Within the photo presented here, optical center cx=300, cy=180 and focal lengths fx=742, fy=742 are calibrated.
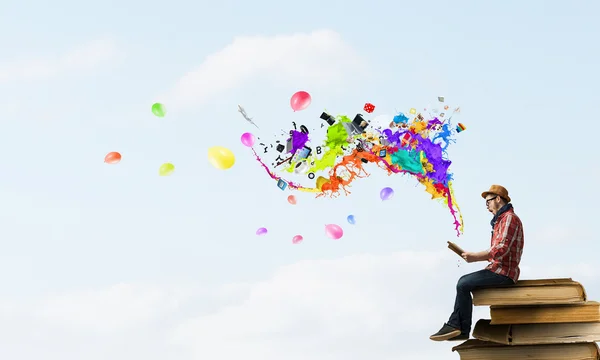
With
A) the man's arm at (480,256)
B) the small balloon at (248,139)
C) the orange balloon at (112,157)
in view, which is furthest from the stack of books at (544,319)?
the orange balloon at (112,157)

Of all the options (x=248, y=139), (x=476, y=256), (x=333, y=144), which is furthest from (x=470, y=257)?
(x=248, y=139)

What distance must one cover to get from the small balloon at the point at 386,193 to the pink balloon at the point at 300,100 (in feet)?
4.23

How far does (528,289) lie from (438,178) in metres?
1.61

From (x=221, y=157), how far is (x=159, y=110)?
1.20 m

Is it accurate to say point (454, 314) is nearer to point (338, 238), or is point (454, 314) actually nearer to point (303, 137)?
point (338, 238)

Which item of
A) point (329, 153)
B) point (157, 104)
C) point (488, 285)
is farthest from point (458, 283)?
point (157, 104)

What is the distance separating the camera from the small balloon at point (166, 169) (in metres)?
9.08

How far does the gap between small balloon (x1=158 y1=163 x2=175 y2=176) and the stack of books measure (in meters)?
4.10

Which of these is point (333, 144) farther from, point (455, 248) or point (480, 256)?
point (480, 256)

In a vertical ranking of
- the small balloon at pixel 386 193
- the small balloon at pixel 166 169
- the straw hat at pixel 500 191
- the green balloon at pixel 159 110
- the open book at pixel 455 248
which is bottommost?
the open book at pixel 455 248

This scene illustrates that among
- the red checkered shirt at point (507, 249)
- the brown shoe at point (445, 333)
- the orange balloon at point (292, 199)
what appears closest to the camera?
the red checkered shirt at point (507, 249)

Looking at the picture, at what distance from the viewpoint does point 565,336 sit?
6.91 meters

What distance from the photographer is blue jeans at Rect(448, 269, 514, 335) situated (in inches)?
269

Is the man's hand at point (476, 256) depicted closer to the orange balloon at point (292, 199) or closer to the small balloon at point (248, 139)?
the orange balloon at point (292, 199)
